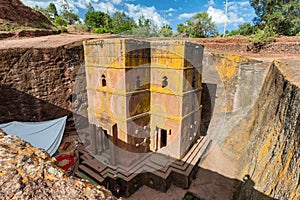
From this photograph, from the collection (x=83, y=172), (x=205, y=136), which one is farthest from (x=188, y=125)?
(x=83, y=172)

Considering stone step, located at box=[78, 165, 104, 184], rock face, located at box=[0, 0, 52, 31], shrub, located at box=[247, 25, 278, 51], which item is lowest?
stone step, located at box=[78, 165, 104, 184]

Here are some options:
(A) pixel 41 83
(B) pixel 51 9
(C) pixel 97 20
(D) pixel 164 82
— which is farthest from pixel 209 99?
(B) pixel 51 9

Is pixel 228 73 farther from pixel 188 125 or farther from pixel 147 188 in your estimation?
pixel 147 188

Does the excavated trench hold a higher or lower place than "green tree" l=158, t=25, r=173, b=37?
lower

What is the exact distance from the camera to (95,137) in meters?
8.73

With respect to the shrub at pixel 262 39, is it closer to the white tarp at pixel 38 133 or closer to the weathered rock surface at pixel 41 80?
the weathered rock surface at pixel 41 80

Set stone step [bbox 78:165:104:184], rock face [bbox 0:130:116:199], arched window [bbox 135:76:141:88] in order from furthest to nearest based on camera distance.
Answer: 1. arched window [bbox 135:76:141:88]
2. stone step [bbox 78:165:104:184]
3. rock face [bbox 0:130:116:199]

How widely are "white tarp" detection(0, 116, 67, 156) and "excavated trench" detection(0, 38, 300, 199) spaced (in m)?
2.45

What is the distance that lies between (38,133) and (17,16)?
17893 mm

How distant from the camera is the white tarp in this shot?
7691 millimetres

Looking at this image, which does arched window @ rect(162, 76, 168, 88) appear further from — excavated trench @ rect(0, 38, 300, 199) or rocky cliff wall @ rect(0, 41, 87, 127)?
rocky cliff wall @ rect(0, 41, 87, 127)

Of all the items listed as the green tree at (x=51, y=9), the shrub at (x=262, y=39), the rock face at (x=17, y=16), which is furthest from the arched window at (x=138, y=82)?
the green tree at (x=51, y=9)

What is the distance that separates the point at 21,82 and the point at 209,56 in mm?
12459

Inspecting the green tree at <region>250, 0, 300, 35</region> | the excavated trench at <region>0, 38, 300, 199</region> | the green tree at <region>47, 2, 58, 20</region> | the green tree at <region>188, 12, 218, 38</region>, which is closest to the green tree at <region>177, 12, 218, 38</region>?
the green tree at <region>188, 12, 218, 38</region>
